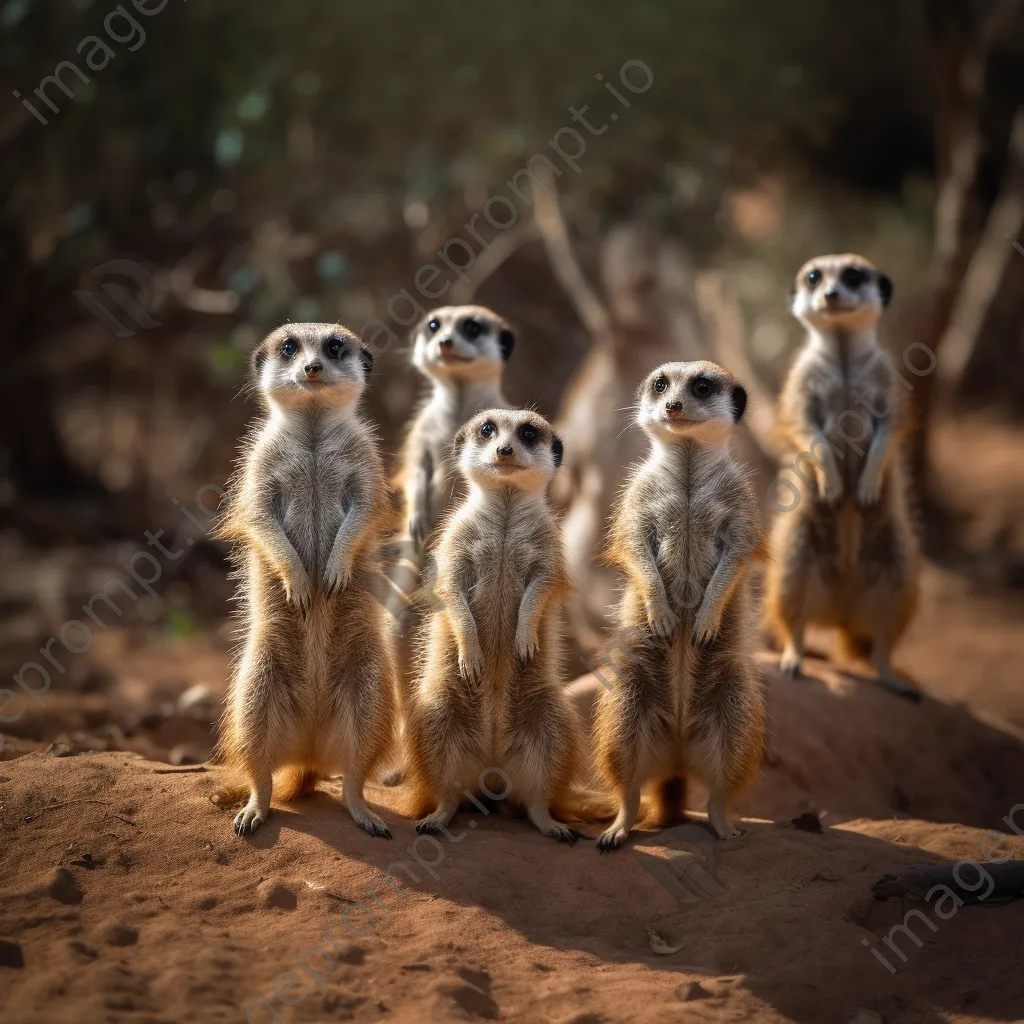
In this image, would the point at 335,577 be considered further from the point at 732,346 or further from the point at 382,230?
the point at 732,346

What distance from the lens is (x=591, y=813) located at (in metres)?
4.04

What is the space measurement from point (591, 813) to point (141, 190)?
6106 mm

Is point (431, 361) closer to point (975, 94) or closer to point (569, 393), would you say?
point (569, 393)

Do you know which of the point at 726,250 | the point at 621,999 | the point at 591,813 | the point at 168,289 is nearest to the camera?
the point at 621,999

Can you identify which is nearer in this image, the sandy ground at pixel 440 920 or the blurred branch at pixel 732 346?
the sandy ground at pixel 440 920

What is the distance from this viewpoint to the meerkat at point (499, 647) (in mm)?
3719

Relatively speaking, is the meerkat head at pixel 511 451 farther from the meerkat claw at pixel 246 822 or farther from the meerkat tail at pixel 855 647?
the meerkat tail at pixel 855 647

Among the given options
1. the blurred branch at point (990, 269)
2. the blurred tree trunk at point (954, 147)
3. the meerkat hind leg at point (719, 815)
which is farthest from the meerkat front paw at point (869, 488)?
the blurred branch at point (990, 269)

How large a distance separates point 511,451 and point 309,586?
2.44ft

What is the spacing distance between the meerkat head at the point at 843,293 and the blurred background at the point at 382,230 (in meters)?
2.65

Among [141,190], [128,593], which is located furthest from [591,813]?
[141,190]

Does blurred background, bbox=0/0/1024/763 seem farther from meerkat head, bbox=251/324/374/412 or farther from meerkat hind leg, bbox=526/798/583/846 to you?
meerkat hind leg, bbox=526/798/583/846

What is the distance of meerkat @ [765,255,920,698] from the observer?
5074 millimetres

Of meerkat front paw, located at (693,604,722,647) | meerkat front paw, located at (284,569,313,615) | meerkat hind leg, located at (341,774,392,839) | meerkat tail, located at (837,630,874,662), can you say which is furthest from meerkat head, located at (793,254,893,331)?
meerkat hind leg, located at (341,774,392,839)
